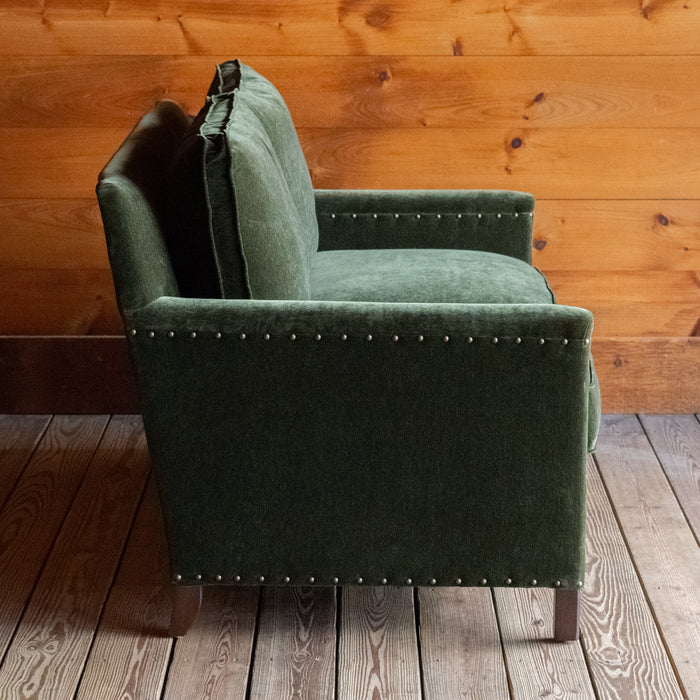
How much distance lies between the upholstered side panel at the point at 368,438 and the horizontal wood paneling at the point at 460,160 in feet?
3.43

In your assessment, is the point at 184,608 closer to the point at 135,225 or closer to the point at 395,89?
the point at 135,225

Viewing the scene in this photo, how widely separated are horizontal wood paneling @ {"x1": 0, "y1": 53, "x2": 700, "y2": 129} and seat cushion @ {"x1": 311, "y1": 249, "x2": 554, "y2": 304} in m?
0.44

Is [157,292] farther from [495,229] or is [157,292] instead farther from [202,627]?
[495,229]

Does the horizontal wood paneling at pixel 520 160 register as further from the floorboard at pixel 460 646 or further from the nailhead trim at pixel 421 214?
the floorboard at pixel 460 646

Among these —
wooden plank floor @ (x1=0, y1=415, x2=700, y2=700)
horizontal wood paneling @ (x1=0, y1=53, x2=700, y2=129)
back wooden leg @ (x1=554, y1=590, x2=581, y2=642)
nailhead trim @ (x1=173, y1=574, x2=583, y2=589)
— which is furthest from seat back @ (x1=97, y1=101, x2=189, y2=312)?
back wooden leg @ (x1=554, y1=590, x2=581, y2=642)

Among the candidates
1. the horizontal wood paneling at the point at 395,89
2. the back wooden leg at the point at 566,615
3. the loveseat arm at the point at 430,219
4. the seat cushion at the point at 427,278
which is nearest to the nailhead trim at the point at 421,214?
the loveseat arm at the point at 430,219

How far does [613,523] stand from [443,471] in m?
0.69

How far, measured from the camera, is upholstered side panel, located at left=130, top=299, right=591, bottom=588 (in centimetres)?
141

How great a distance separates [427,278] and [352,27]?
2.65 feet

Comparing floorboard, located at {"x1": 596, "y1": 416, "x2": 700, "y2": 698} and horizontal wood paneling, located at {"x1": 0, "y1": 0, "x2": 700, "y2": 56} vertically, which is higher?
horizontal wood paneling, located at {"x1": 0, "y1": 0, "x2": 700, "y2": 56}

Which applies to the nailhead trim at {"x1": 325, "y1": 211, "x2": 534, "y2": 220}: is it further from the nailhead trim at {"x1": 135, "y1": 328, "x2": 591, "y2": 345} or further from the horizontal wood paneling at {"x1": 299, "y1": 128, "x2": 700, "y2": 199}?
the nailhead trim at {"x1": 135, "y1": 328, "x2": 591, "y2": 345}

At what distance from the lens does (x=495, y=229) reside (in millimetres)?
2217

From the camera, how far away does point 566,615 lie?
158 cm

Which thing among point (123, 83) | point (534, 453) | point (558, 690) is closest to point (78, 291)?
point (123, 83)
